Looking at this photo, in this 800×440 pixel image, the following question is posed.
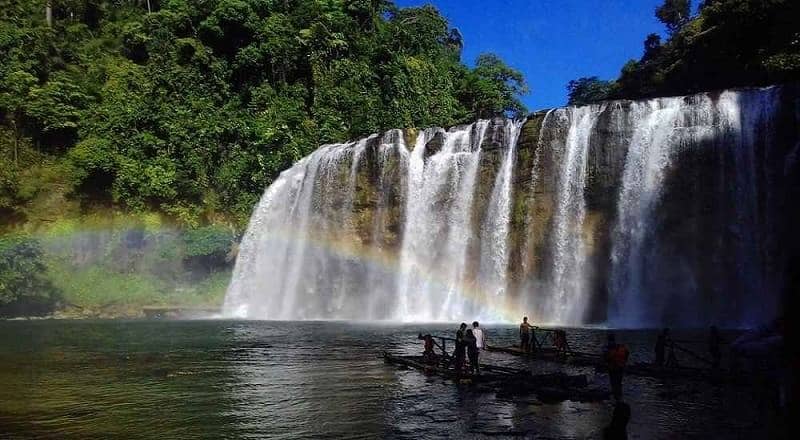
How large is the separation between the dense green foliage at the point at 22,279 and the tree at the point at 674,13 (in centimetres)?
6387

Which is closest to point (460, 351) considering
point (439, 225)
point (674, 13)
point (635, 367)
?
point (635, 367)

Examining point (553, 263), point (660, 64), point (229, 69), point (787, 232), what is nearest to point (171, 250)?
point (229, 69)

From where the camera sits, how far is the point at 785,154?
1032 inches

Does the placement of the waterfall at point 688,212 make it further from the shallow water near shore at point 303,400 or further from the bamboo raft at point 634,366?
the bamboo raft at point 634,366

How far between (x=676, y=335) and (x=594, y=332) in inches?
120

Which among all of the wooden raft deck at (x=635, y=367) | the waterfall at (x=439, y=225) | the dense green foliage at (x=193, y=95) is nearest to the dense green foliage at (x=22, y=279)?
the dense green foliage at (x=193, y=95)

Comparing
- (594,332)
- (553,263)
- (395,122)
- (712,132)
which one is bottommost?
(594,332)

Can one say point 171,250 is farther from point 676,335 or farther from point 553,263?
point 676,335

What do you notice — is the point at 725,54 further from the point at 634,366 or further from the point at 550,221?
the point at 634,366

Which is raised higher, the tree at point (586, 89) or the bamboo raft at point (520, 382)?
the tree at point (586, 89)

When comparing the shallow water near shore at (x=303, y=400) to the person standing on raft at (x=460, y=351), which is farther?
the person standing on raft at (x=460, y=351)

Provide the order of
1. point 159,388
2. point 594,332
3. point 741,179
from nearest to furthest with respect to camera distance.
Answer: point 159,388, point 594,332, point 741,179

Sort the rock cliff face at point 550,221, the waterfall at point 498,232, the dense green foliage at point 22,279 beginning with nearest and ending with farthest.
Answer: the rock cliff face at point 550,221 < the waterfall at point 498,232 < the dense green foliage at point 22,279

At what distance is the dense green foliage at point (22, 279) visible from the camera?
3962 centimetres
